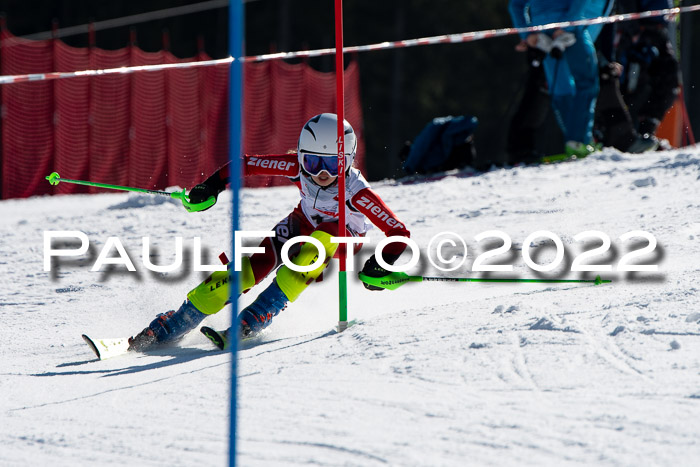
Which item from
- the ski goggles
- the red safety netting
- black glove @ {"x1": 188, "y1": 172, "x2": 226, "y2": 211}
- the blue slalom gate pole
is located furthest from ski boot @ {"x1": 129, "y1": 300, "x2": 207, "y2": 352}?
the red safety netting

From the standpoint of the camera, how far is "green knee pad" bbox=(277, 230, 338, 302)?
15.0 ft

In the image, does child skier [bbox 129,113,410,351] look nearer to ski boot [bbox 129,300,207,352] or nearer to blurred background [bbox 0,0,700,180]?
ski boot [bbox 129,300,207,352]

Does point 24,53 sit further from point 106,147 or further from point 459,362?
point 459,362

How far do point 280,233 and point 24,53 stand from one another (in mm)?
8155

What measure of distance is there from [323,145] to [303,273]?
1.97 feet

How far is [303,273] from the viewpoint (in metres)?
4.59

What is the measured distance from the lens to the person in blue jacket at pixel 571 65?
27.2ft

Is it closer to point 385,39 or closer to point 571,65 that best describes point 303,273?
point 571,65

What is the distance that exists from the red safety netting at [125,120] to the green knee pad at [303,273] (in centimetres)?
768

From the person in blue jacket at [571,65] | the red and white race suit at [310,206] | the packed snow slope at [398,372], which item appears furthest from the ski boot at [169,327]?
the person in blue jacket at [571,65]

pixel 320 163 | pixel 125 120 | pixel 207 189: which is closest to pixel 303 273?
pixel 320 163

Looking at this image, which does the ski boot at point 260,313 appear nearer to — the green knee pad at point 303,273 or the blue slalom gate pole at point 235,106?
the green knee pad at point 303,273

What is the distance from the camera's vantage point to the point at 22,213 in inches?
367

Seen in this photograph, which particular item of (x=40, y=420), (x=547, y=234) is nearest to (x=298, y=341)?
(x=40, y=420)
